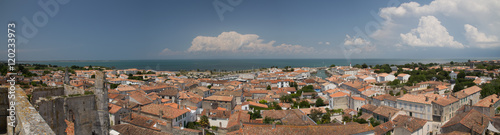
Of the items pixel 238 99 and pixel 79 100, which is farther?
pixel 238 99

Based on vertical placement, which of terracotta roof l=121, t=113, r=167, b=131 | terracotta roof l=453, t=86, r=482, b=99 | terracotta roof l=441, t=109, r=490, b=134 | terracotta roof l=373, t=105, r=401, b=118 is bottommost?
terracotta roof l=373, t=105, r=401, b=118

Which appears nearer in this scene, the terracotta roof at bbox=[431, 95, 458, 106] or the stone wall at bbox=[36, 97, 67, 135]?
the stone wall at bbox=[36, 97, 67, 135]

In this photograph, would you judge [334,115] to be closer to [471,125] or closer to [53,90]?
[471,125]

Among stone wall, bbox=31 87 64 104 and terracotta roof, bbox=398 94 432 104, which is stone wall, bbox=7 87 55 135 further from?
terracotta roof, bbox=398 94 432 104

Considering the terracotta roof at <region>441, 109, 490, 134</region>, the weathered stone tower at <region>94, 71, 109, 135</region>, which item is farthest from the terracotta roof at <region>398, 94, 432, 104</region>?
the weathered stone tower at <region>94, 71, 109, 135</region>

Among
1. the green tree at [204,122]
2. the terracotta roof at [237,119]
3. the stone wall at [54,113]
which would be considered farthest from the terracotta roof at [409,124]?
the stone wall at [54,113]

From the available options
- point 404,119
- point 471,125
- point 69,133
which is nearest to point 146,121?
point 69,133

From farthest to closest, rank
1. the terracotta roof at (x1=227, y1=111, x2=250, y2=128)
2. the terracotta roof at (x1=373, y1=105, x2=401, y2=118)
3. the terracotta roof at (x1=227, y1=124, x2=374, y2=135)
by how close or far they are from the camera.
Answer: the terracotta roof at (x1=373, y1=105, x2=401, y2=118) < the terracotta roof at (x1=227, y1=111, x2=250, y2=128) < the terracotta roof at (x1=227, y1=124, x2=374, y2=135)

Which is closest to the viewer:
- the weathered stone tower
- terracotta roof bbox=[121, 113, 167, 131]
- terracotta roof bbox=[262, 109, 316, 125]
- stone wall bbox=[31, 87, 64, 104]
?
stone wall bbox=[31, 87, 64, 104]

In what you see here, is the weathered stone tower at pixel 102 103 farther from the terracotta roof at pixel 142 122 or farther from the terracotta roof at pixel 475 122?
the terracotta roof at pixel 475 122
